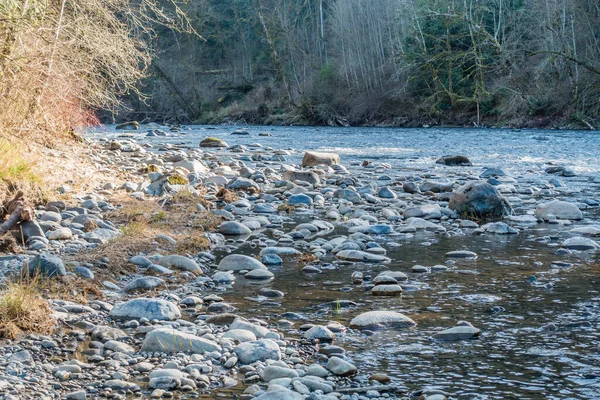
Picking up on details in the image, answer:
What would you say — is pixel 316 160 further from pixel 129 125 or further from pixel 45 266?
pixel 129 125

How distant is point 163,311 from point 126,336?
0.41 m

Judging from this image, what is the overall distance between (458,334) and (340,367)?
864mm

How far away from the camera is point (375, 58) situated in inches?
1385

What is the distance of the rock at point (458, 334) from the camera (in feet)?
12.8

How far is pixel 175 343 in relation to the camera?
3.69 m

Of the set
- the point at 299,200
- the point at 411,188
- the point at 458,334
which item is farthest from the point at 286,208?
the point at 458,334

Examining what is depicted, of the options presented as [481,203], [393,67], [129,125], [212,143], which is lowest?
[481,203]

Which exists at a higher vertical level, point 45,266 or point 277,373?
point 45,266

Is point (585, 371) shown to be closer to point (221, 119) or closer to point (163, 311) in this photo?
point (163, 311)

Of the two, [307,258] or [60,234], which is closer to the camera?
[307,258]

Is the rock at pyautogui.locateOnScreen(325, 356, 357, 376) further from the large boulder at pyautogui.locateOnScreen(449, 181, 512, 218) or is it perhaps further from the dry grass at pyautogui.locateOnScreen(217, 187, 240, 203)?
the dry grass at pyautogui.locateOnScreen(217, 187, 240, 203)

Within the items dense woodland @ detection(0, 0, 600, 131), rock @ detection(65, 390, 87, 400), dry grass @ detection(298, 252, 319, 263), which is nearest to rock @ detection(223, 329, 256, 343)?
rock @ detection(65, 390, 87, 400)

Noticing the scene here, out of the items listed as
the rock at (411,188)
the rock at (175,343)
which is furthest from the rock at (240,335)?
the rock at (411,188)

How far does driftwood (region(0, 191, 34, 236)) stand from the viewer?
5965mm
